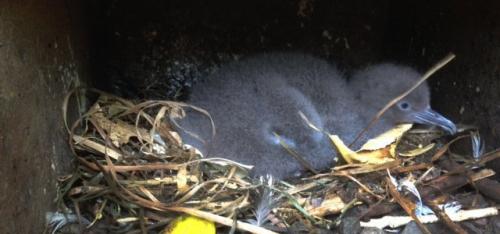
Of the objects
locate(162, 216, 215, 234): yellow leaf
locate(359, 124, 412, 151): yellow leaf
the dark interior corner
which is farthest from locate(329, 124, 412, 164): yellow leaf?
locate(162, 216, 215, 234): yellow leaf

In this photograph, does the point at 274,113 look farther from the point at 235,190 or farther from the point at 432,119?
the point at 432,119

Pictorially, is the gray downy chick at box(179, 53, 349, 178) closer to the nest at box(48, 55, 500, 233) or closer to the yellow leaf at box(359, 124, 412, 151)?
the nest at box(48, 55, 500, 233)

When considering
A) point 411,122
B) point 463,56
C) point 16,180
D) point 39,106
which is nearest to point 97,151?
point 39,106

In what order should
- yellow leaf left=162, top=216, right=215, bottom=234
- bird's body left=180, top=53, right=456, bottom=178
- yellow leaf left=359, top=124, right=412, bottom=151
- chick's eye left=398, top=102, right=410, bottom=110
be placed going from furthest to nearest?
1. chick's eye left=398, top=102, right=410, bottom=110
2. yellow leaf left=359, top=124, right=412, bottom=151
3. bird's body left=180, top=53, right=456, bottom=178
4. yellow leaf left=162, top=216, right=215, bottom=234

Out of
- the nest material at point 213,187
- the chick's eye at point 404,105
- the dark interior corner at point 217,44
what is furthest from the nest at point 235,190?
the chick's eye at point 404,105

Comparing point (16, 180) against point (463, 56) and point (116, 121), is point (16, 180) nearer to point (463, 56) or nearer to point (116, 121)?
point (116, 121)

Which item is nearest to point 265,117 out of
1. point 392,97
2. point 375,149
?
point 375,149

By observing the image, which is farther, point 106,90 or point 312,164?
point 106,90
